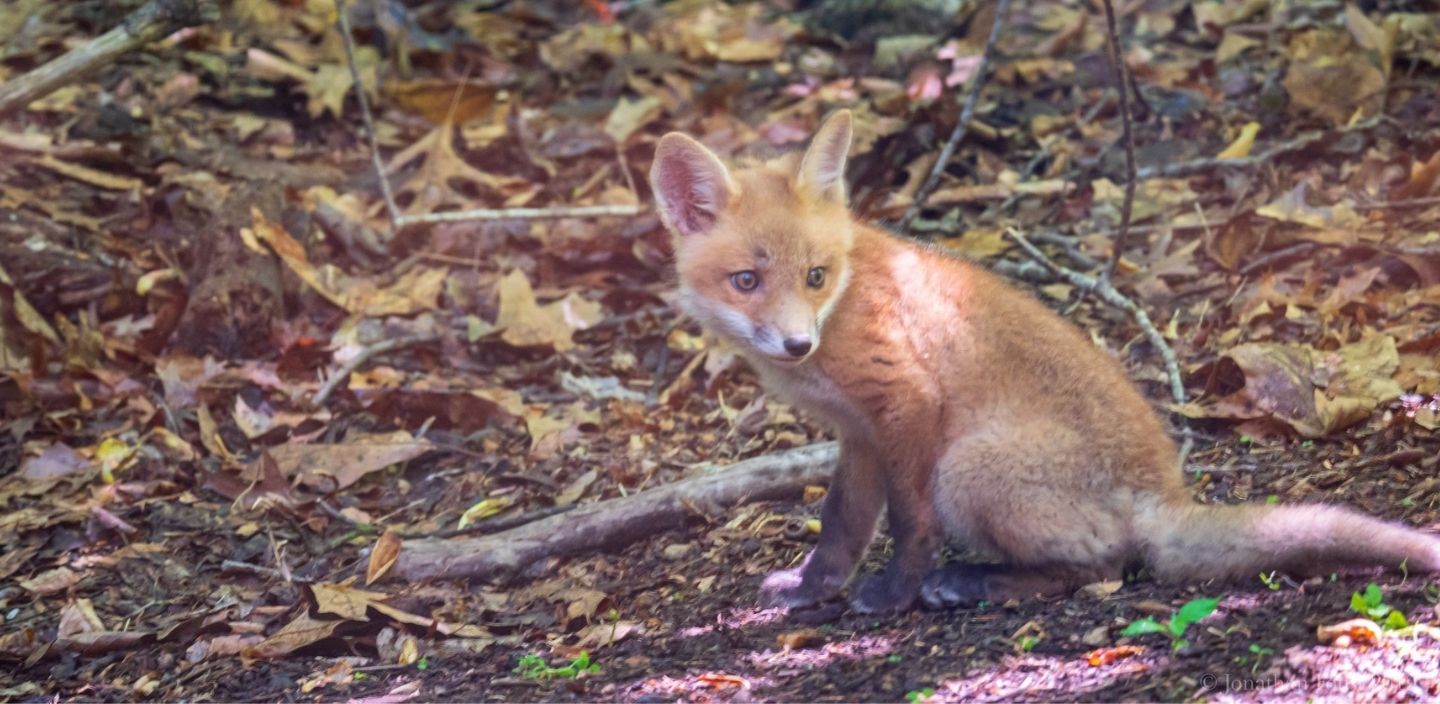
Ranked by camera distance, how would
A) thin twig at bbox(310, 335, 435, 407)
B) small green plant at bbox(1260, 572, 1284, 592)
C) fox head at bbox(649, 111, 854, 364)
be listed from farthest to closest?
thin twig at bbox(310, 335, 435, 407) → fox head at bbox(649, 111, 854, 364) → small green plant at bbox(1260, 572, 1284, 592)

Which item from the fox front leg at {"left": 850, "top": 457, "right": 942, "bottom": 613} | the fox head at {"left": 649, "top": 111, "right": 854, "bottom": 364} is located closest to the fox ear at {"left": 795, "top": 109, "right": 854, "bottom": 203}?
the fox head at {"left": 649, "top": 111, "right": 854, "bottom": 364}

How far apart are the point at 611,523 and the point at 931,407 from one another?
138cm

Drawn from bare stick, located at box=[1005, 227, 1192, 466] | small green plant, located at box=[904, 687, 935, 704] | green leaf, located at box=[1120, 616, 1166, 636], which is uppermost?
green leaf, located at box=[1120, 616, 1166, 636]

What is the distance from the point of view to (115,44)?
18.5 ft

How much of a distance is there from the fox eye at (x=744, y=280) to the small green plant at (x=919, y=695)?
1494mm

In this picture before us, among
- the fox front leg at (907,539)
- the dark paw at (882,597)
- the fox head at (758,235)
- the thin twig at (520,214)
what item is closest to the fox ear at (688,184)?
the fox head at (758,235)

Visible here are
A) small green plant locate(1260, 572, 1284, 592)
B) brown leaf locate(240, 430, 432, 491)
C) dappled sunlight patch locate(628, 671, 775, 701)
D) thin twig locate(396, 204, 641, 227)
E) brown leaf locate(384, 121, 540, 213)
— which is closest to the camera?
dappled sunlight patch locate(628, 671, 775, 701)

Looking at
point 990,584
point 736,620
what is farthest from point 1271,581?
point 736,620

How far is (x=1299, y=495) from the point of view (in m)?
4.13

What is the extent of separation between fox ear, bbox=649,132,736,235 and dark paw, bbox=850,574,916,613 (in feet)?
4.30

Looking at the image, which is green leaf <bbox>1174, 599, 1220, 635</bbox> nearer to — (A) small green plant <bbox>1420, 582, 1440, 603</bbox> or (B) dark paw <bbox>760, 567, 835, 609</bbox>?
(A) small green plant <bbox>1420, 582, 1440, 603</bbox>

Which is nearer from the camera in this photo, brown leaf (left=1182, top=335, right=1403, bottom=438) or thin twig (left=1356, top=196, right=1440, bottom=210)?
brown leaf (left=1182, top=335, right=1403, bottom=438)

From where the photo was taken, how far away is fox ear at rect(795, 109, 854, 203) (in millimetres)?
4258

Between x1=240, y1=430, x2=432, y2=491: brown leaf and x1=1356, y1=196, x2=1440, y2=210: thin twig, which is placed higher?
x1=1356, y1=196, x2=1440, y2=210: thin twig
